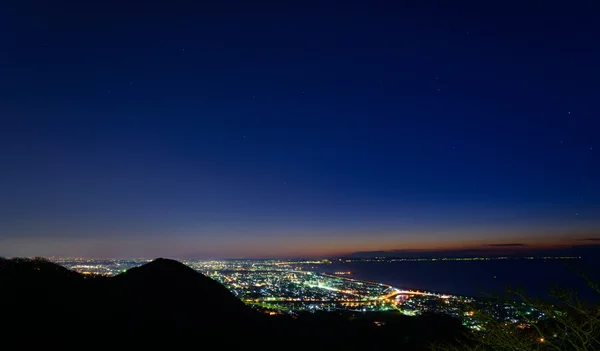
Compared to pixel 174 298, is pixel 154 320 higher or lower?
lower

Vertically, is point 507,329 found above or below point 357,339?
above

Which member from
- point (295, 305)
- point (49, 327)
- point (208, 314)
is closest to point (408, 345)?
point (208, 314)

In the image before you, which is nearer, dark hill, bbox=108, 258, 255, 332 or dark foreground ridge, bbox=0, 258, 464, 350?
dark foreground ridge, bbox=0, 258, 464, 350

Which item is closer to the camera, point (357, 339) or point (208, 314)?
point (208, 314)

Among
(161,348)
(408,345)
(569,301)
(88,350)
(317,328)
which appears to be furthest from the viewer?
(317,328)

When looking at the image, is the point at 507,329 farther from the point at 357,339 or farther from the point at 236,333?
the point at 357,339

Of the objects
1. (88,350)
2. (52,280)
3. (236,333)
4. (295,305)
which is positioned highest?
(52,280)

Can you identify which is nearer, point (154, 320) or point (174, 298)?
point (154, 320)

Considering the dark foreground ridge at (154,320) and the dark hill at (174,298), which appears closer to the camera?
the dark foreground ridge at (154,320)
